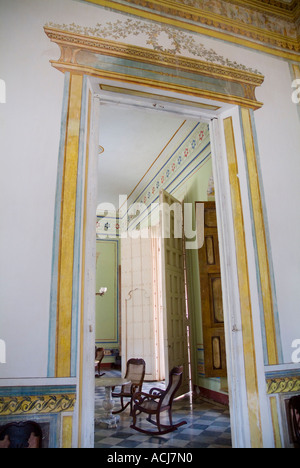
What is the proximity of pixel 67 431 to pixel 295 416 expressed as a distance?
68.5 inches

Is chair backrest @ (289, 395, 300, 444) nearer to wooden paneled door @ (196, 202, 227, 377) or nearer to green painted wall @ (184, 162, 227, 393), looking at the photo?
wooden paneled door @ (196, 202, 227, 377)

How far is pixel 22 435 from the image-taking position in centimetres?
222

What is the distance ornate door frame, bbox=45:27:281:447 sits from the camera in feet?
8.41

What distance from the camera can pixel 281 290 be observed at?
3186mm

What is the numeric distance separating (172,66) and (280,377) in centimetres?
294

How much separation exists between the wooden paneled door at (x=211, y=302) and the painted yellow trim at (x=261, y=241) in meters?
1.78

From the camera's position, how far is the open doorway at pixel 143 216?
5.87 m

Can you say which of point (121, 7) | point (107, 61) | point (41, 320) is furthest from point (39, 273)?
point (121, 7)

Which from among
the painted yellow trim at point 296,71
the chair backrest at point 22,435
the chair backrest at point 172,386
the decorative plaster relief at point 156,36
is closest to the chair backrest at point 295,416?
the chair backrest at point 172,386

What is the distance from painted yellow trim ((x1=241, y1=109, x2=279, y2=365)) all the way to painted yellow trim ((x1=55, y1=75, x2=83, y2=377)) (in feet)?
5.35

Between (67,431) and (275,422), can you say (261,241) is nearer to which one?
(275,422)
